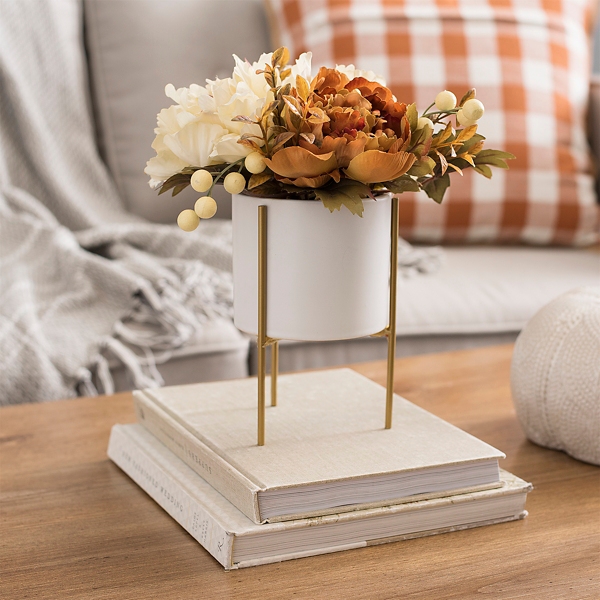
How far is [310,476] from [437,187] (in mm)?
270

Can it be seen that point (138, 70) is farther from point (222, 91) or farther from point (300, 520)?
point (300, 520)

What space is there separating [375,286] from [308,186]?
0.38ft

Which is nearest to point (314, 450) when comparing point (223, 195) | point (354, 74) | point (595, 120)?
point (354, 74)

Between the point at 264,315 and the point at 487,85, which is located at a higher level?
the point at 487,85

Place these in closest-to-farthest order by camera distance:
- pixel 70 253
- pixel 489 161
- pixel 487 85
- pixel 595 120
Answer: pixel 489 161, pixel 70 253, pixel 487 85, pixel 595 120

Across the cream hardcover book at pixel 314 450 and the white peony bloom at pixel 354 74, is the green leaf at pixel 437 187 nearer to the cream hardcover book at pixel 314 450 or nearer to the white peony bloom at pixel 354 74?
the white peony bloom at pixel 354 74

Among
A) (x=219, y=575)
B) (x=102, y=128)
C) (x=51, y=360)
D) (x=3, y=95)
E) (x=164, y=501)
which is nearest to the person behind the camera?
(x=219, y=575)

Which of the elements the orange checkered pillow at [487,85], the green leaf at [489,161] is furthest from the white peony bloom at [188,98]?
the orange checkered pillow at [487,85]

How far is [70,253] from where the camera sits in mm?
1549

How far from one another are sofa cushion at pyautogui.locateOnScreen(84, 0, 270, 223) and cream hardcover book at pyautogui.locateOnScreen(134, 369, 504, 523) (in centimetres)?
116

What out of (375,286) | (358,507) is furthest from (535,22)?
(358,507)

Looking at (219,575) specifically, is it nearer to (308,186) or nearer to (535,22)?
(308,186)

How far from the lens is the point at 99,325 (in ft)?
4.58

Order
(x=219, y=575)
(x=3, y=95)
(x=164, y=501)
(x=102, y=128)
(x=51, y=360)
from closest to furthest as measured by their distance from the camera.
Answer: (x=219, y=575) → (x=164, y=501) → (x=51, y=360) → (x=3, y=95) → (x=102, y=128)
